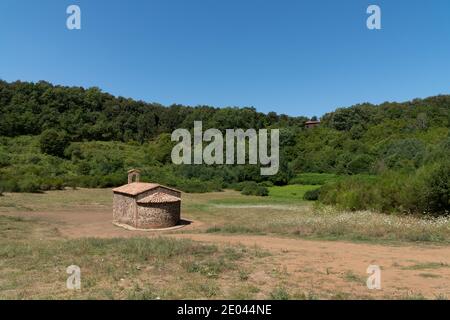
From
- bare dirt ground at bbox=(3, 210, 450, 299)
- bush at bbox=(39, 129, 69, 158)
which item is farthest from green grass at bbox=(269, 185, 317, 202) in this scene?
bush at bbox=(39, 129, 69, 158)

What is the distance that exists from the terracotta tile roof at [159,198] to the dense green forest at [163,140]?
38.9ft

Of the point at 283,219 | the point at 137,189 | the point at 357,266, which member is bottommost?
the point at 283,219

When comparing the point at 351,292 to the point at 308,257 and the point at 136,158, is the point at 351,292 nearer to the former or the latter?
the point at 308,257

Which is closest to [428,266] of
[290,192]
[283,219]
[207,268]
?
[207,268]

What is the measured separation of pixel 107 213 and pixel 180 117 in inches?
3069

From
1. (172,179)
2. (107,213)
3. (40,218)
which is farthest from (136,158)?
(40,218)

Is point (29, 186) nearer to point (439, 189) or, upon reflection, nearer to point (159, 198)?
point (159, 198)

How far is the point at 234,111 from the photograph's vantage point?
106000mm

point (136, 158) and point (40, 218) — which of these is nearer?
point (40, 218)

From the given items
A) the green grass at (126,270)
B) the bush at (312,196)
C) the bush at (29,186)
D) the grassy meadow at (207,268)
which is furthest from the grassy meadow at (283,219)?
the green grass at (126,270)

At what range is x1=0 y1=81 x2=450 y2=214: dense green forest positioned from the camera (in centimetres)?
6125

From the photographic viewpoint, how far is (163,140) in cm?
9150

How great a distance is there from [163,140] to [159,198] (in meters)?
63.5

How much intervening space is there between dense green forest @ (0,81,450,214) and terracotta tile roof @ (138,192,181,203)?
11.8 m
